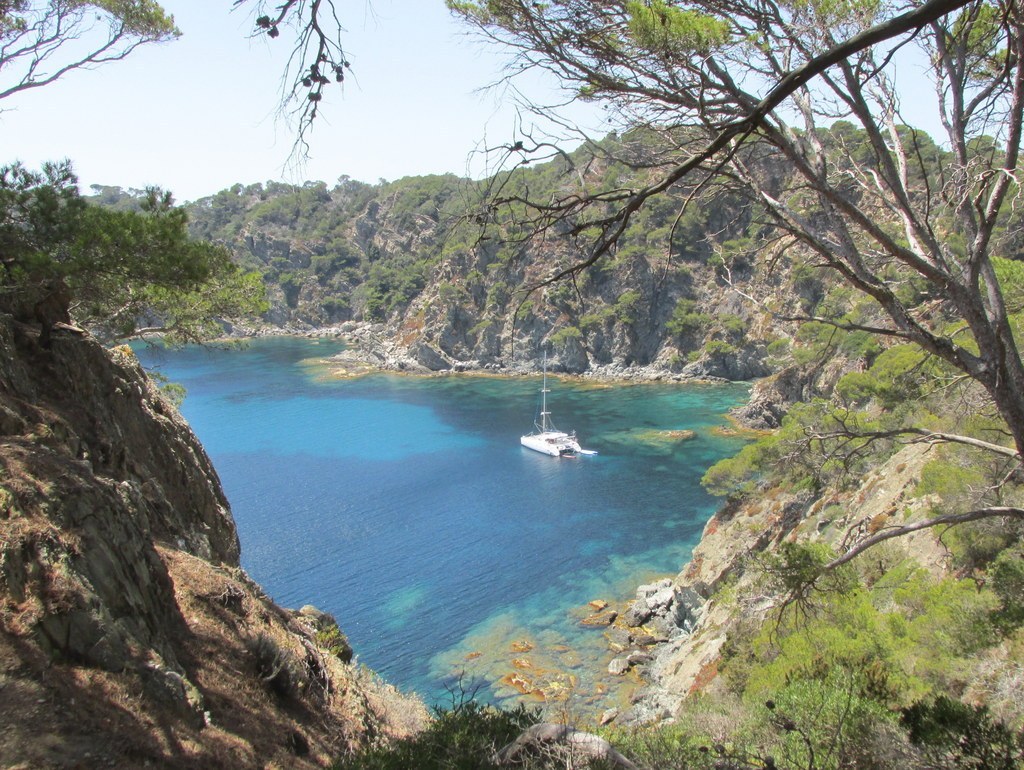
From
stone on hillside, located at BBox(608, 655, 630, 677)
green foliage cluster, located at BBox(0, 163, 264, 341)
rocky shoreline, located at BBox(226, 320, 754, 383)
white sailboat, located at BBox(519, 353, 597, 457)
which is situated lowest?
stone on hillside, located at BBox(608, 655, 630, 677)

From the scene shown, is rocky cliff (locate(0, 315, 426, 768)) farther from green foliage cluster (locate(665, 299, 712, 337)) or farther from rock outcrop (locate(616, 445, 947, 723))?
green foliage cluster (locate(665, 299, 712, 337))

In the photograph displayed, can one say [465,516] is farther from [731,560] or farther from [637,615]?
[731,560]

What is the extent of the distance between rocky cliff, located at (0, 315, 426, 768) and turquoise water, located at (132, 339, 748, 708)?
3.24 meters

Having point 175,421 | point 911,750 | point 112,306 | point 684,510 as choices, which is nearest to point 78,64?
point 112,306

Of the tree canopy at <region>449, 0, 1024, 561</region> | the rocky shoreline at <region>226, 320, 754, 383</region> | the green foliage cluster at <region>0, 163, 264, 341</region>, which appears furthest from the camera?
the rocky shoreline at <region>226, 320, 754, 383</region>

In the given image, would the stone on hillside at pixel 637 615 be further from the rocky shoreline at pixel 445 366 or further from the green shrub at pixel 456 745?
the rocky shoreline at pixel 445 366

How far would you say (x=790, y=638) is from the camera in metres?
9.49

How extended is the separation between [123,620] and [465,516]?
76.9 ft

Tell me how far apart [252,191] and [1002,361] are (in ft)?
458

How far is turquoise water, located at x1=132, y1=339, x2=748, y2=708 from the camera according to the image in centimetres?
1853

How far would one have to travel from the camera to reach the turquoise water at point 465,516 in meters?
18.5

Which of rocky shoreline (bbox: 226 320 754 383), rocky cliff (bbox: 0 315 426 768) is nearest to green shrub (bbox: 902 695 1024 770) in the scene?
rocky cliff (bbox: 0 315 426 768)

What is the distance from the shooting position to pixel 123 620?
5.02 m

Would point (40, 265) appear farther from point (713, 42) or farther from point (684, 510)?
point (684, 510)
